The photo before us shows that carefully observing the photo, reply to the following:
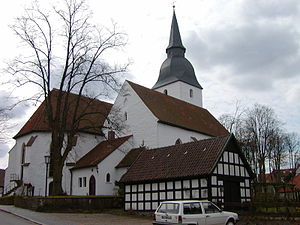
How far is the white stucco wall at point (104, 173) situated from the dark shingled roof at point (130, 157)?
0.43 m

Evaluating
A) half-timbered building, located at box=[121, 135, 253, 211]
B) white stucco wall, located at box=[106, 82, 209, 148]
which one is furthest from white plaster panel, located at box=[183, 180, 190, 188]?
white stucco wall, located at box=[106, 82, 209, 148]

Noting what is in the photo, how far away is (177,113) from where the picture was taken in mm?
42719

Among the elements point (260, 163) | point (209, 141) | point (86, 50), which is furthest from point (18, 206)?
point (260, 163)

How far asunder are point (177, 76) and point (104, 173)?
81.7 feet

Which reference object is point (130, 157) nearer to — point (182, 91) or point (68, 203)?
point (68, 203)

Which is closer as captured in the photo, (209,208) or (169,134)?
(209,208)

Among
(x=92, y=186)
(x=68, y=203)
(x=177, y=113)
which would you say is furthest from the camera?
(x=177, y=113)

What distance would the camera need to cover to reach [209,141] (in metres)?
27.0

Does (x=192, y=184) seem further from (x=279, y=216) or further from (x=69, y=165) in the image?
(x=69, y=165)

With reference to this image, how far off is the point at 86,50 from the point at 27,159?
15.3 m

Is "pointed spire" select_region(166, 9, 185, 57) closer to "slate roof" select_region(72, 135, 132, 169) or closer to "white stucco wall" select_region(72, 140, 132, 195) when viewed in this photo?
"slate roof" select_region(72, 135, 132, 169)

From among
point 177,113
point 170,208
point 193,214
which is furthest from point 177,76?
point 193,214

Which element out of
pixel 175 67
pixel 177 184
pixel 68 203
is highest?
pixel 175 67

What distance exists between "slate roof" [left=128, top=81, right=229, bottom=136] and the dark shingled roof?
374 centimetres
